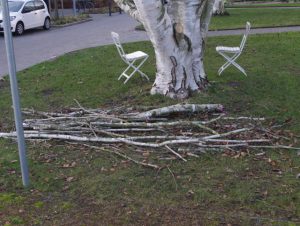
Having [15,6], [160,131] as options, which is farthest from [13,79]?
[15,6]

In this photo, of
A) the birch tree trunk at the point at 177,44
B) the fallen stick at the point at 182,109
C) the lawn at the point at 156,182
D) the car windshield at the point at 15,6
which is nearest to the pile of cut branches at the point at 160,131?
the fallen stick at the point at 182,109

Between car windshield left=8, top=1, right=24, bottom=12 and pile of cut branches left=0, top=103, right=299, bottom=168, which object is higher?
pile of cut branches left=0, top=103, right=299, bottom=168

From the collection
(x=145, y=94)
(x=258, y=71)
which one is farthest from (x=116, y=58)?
(x=145, y=94)

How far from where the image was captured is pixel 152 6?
7.20 m

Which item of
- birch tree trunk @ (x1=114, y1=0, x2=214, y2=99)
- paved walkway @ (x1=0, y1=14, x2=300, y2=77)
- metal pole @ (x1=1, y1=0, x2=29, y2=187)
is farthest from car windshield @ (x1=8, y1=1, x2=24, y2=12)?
metal pole @ (x1=1, y1=0, x2=29, y2=187)

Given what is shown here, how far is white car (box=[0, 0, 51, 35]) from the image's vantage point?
74.1 ft

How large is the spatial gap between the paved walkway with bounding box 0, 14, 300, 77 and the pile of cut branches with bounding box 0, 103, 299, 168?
6043mm

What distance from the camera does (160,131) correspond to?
678 cm

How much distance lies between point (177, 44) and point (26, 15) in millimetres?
16871

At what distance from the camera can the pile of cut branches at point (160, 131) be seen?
243 inches

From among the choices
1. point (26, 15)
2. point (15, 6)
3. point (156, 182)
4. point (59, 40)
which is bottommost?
point (26, 15)

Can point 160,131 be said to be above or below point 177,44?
below

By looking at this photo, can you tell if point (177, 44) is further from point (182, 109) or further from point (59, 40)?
point (59, 40)

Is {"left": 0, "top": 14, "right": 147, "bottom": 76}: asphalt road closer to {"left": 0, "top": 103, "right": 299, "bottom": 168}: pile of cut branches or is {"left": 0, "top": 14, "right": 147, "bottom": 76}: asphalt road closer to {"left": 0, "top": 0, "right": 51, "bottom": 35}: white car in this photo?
{"left": 0, "top": 0, "right": 51, "bottom": 35}: white car
